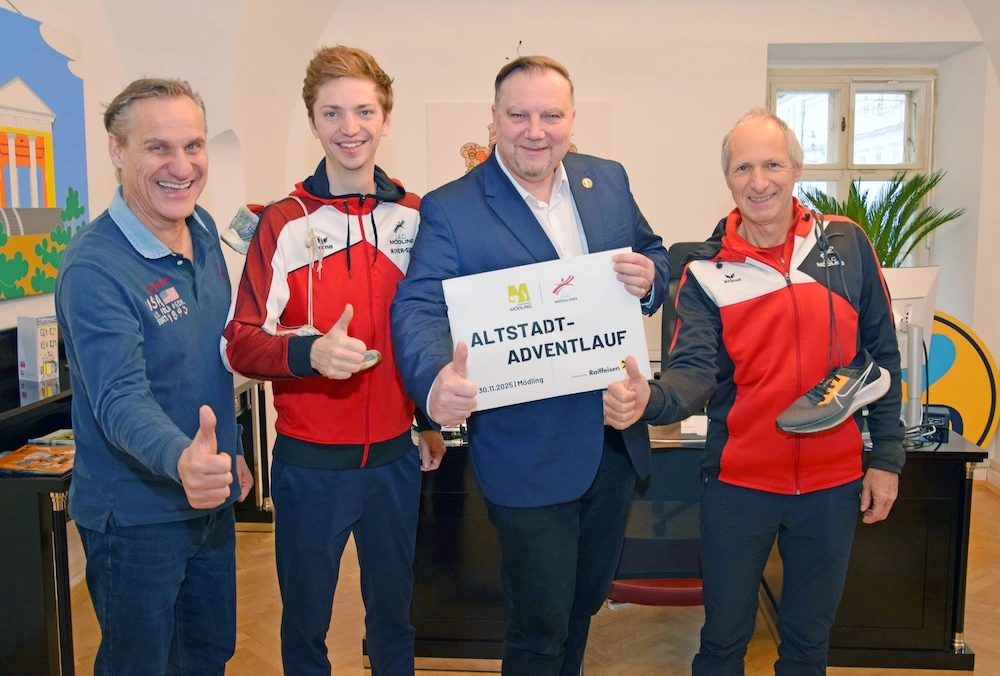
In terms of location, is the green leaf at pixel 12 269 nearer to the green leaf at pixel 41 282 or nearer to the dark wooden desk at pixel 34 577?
the green leaf at pixel 41 282

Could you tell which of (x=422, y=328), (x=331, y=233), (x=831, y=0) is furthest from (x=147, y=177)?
(x=831, y=0)

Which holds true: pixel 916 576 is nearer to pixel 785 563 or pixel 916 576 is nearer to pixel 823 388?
pixel 785 563

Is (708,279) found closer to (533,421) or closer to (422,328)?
(533,421)

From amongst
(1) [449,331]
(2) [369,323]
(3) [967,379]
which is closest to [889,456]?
(1) [449,331]

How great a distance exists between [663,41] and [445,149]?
5.07ft

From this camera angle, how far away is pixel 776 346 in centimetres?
210

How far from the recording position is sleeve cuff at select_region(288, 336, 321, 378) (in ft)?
6.05

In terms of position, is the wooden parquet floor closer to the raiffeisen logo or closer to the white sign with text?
the white sign with text

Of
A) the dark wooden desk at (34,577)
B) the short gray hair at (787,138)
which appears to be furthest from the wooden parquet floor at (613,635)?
the short gray hair at (787,138)

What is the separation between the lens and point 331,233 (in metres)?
2.03

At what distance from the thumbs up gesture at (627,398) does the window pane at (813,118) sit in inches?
182

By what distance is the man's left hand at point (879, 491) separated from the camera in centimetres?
218

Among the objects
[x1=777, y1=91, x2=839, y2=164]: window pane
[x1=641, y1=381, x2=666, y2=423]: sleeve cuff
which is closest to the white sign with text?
[x1=641, y1=381, x2=666, y2=423]: sleeve cuff

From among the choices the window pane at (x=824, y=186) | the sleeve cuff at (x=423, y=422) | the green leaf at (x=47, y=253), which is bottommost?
the sleeve cuff at (x=423, y=422)
